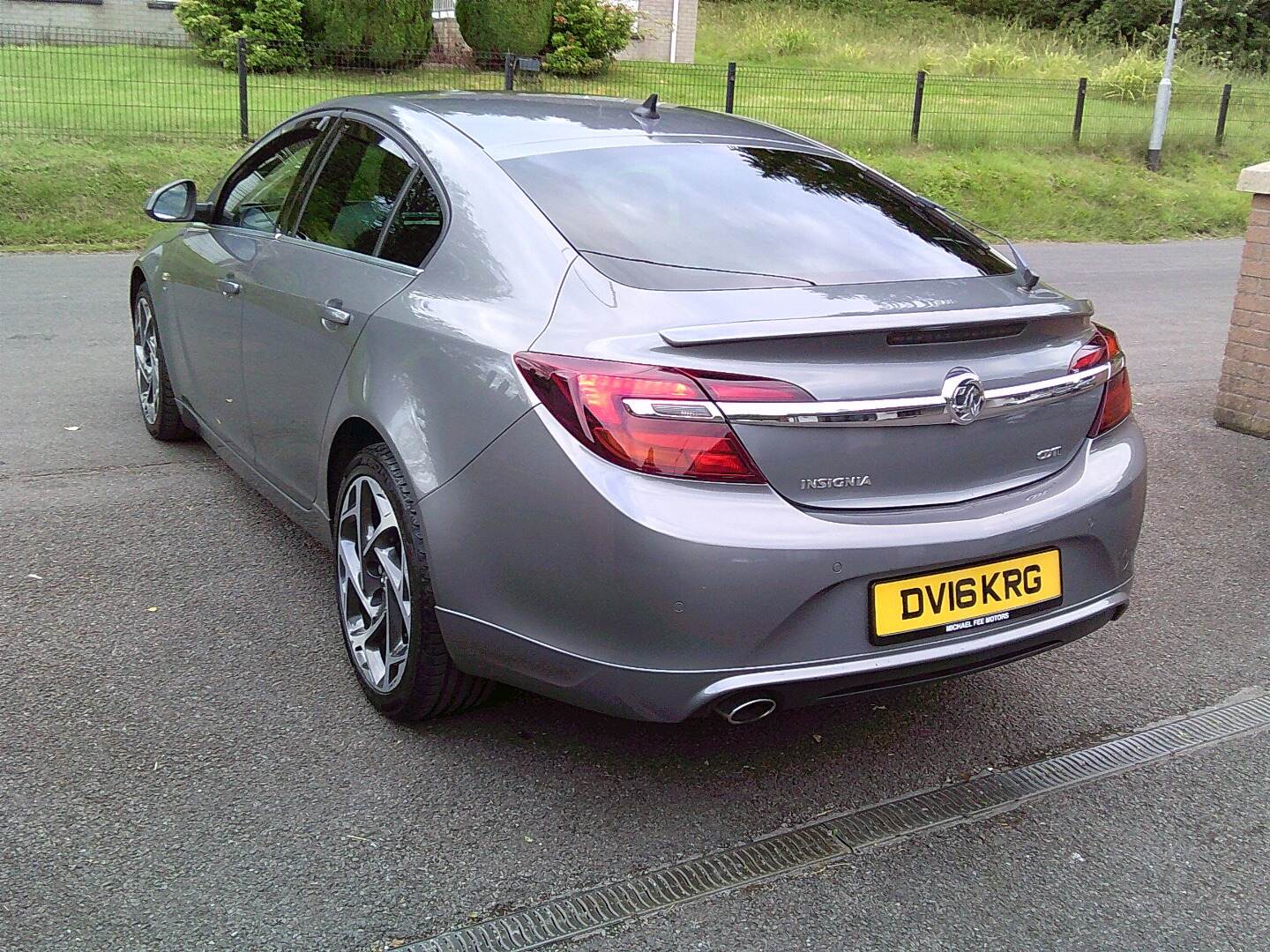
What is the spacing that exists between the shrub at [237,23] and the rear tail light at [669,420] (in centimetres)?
1754

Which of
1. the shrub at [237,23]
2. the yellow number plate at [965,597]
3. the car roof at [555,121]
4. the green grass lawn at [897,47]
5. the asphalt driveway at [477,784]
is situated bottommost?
the asphalt driveway at [477,784]

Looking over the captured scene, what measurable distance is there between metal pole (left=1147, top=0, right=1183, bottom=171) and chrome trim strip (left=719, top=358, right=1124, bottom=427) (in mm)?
18049

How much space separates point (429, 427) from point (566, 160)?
0.90 meters

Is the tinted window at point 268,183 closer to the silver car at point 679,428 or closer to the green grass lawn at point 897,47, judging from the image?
the silver car at point 679,428

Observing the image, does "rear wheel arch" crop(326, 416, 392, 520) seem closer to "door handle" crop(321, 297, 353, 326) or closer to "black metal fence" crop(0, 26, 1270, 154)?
"door handle" crop(321, 297, 353, 326)

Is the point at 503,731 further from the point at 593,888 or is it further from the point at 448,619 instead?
the point at 593,888

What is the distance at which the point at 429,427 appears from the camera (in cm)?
289

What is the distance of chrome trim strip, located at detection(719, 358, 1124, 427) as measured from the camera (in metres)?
2.50

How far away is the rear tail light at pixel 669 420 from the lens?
2.48 meters

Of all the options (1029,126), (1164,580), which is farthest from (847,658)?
(1029,126)

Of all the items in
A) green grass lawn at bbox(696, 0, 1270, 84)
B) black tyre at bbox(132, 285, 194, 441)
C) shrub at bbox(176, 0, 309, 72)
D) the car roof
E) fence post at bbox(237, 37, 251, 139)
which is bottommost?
→ black tyre at bbox(132, 285, 194, 441)

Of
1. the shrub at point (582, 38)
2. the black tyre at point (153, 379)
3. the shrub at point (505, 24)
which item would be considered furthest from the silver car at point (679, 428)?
the shrub at point (582, 38)

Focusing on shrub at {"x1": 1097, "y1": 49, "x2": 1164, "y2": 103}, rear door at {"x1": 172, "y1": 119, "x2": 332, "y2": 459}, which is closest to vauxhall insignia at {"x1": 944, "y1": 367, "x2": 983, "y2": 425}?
rear door at {"x1": 172, "y1": 119, "x2": 332, "y2": 459}

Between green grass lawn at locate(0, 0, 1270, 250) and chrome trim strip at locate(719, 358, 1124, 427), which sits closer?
chrome trim strip at locate(719, 358, 1124, 427)
